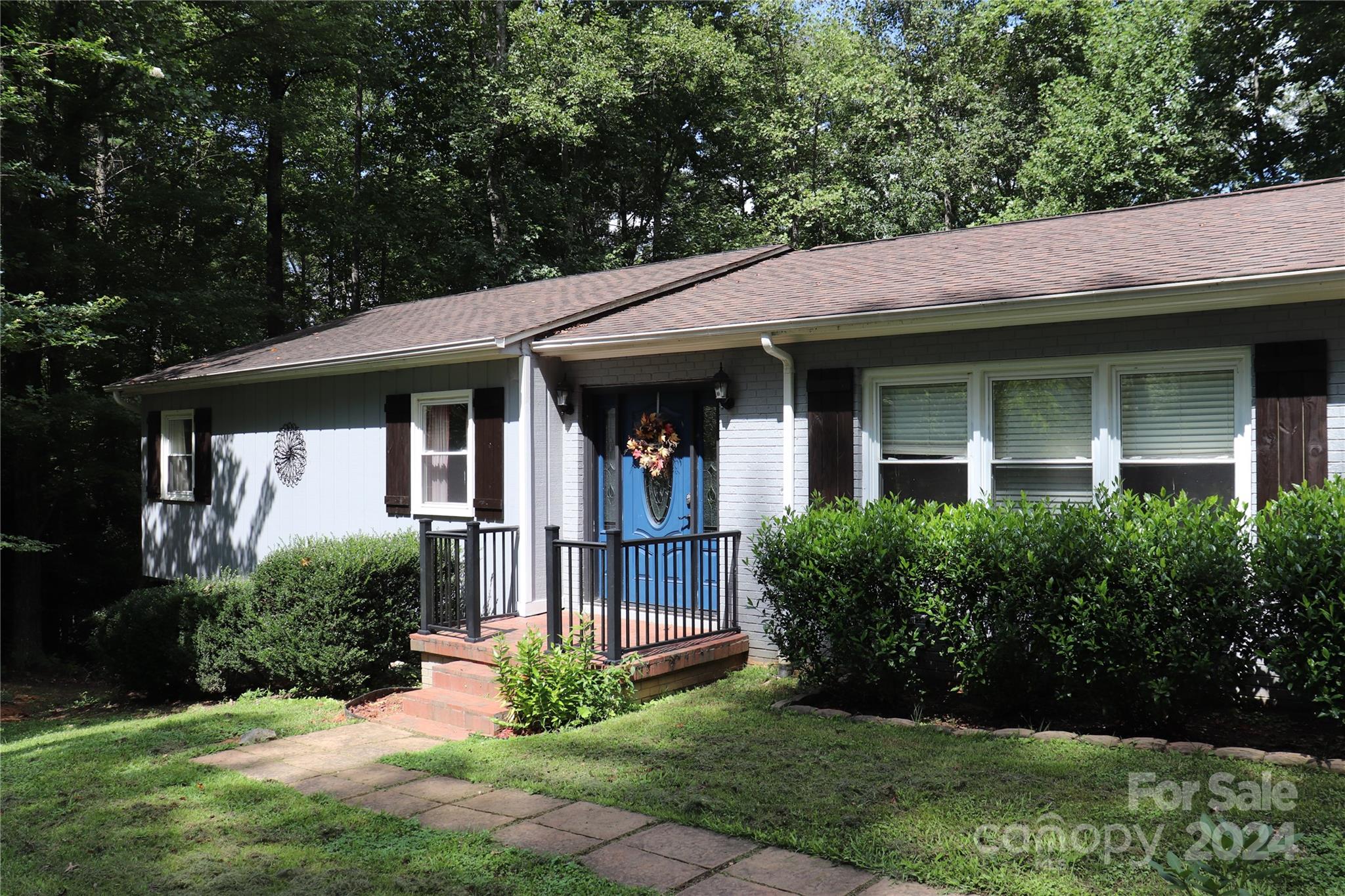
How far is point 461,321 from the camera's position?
1078 centimetres

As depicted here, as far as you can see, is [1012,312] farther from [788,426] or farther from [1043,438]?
[788,426]

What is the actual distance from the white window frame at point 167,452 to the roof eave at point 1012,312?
6691mm

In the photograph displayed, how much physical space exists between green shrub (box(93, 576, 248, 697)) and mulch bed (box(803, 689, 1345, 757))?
591 cm

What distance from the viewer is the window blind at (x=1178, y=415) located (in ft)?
19.3

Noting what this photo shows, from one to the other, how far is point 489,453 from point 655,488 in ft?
5.33

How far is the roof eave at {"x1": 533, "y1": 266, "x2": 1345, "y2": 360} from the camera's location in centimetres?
533

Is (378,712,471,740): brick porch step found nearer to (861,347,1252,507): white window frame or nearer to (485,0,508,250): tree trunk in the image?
(861,347,1252,507): white window frame

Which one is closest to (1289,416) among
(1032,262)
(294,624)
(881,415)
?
(1032,262)

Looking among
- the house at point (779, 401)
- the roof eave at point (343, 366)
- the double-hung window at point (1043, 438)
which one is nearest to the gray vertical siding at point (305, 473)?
the house at point (779, 401)

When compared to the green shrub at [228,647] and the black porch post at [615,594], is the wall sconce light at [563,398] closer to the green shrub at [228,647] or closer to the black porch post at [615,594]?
the black porch post at [615,594]

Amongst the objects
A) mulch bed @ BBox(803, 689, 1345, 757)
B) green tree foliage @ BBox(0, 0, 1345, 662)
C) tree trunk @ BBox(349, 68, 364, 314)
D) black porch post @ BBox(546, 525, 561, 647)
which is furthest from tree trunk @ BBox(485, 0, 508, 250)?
mulch bed @ BBox(803, 689, 1345, 757)

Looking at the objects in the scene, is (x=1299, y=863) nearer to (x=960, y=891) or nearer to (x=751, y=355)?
(x=960, y=891)

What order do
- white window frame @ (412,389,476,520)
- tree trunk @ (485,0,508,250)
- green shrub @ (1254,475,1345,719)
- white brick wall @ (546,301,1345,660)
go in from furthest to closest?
tree trunk @ (485,0,508,250), white window frame @ (412,389,476,520), white brick wall @ (546,301,1345,660), green shrub @ (1254,475,1345,719)

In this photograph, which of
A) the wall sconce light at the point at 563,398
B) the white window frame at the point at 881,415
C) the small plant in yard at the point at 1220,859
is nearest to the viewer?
the small plant in yard at the point at 1220,859
